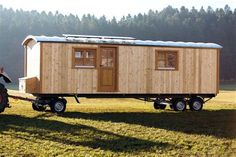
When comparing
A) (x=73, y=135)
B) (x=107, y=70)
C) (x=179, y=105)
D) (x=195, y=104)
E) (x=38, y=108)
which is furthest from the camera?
(x=195, y=104)

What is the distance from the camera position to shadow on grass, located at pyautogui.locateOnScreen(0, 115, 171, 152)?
11812 mm

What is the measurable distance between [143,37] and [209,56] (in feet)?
242

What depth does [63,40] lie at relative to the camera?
18.5 meters

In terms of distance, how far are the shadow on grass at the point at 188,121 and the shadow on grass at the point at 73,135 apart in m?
1.96

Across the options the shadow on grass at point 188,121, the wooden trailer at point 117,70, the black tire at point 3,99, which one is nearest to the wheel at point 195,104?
the wooden trailer at point 117,70

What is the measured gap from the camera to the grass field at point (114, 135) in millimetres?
11336

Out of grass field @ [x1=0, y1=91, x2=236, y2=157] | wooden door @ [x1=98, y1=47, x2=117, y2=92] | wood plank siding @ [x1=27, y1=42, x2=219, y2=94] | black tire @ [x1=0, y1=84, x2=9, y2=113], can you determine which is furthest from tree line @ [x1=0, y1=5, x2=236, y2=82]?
grass field @ [x1=0, y1=91, x2=236, y2=157]

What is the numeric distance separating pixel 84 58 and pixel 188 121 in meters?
5.33

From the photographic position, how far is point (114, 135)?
1291 centimetres

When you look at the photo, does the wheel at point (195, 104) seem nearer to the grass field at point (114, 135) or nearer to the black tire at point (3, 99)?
the grass field at point (114, 135)

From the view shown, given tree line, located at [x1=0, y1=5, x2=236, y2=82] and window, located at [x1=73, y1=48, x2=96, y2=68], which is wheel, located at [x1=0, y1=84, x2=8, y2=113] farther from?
tree line, located at [x1=0, y1=5, x2=236, y2=82]

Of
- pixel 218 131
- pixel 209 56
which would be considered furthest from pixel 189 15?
pixel 218 131

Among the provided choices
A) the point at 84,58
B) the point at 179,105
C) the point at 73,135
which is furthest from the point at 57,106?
the point at 73,135

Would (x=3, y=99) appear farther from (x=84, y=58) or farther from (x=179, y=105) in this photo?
(x=179, y=105)
